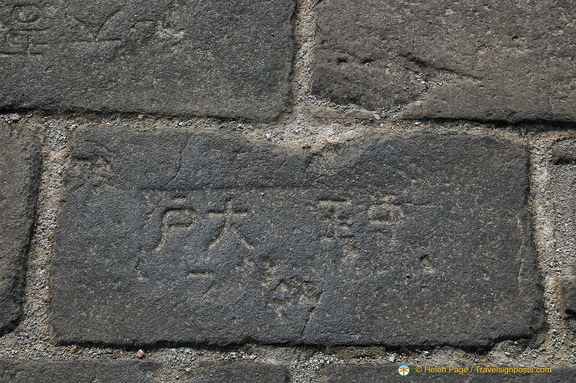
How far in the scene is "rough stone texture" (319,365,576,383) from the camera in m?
1.11

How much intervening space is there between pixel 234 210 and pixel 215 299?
163 millimetres

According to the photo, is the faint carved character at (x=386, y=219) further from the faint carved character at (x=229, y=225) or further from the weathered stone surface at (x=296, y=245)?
the faint carved character at (x=229, y=225)

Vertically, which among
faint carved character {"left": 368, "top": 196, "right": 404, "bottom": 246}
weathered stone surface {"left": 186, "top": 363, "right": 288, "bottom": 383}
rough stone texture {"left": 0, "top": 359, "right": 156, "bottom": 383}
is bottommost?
rough stone texture {"left": 0, "top": 359, "right": 156, "bottom": 383}

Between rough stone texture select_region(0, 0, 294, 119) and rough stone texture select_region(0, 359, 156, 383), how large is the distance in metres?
0.47

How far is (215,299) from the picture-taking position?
1.13 metres

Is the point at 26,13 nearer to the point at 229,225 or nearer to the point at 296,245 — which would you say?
the point at 229,225

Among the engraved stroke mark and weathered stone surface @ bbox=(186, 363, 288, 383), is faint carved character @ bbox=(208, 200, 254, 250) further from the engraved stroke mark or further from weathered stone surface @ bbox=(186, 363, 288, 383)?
the engraved stroke mark

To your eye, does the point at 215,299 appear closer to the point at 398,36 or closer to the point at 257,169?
the point at 257,169

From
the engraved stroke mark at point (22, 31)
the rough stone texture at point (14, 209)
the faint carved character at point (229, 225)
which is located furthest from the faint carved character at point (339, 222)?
the engraved stroke mark at point (22, 31)

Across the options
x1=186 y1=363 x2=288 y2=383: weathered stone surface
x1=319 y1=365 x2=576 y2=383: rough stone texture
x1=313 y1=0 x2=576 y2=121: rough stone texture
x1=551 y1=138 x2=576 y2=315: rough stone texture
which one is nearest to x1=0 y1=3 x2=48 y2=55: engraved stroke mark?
x1=313 y1=0 x2=576 y2=121: rough stone texture

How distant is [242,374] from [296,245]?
0.81 feet

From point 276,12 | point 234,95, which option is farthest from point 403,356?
point 276,12

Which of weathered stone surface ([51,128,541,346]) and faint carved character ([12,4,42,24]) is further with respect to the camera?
faint carved character ([12,4,42,24])

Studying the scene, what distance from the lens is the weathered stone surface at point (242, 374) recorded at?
1111mm
